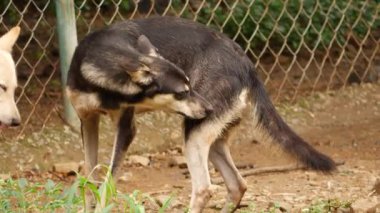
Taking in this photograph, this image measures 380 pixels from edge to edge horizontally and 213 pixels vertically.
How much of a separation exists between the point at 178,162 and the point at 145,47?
1491mm

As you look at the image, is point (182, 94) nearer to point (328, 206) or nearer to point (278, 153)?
point (278, 153)

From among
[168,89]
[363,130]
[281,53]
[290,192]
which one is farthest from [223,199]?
[281,53]

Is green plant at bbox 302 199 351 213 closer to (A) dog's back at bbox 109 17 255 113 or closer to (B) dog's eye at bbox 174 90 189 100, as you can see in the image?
(A) dog's back at bbox 109 17 255 113

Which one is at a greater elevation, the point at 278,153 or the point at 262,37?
the point at 278,153

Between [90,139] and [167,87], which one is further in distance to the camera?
[90,139]

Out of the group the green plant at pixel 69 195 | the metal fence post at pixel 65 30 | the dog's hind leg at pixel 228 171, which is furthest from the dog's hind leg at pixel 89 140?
the metal fence post at pixel 65 30

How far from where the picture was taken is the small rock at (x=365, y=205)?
515 cm

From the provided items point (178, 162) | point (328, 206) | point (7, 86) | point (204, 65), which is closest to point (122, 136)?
point (204, 65)

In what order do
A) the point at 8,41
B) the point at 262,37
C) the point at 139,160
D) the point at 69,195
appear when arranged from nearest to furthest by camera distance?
1. the point at 69,195
2. the point at 8,41
3. the point at 139,160
4. the point at 262,37

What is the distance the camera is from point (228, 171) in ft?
18.2

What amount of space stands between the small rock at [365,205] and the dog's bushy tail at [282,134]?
210 mm

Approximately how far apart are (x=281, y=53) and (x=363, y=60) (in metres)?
0.72

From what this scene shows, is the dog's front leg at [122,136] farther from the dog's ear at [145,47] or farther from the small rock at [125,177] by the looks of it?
the small rock at [125,177]

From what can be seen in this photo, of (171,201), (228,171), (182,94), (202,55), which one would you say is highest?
(202,55)
